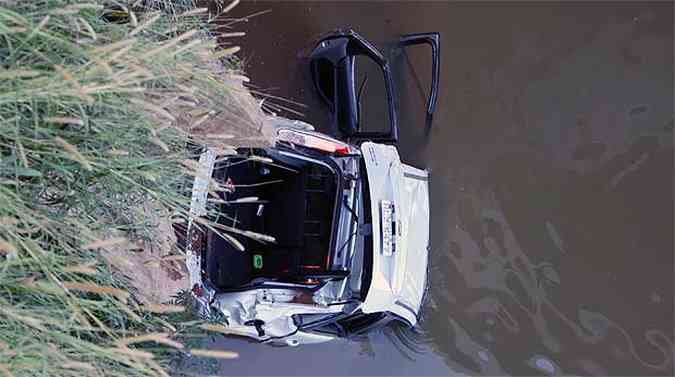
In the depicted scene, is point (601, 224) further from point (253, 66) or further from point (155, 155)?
point (155, 155)

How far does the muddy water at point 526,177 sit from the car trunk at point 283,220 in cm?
83

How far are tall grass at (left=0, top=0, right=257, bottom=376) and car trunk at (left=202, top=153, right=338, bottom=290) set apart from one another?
4.87 feet

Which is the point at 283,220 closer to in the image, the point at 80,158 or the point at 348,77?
the point at 348,77

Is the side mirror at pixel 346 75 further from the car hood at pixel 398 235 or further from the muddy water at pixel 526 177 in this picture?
the car hood at pixel 398 235

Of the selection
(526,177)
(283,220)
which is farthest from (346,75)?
(526,177)

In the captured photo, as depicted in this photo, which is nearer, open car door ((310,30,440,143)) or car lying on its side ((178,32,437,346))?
car lying on its side ((178,32,437,346))

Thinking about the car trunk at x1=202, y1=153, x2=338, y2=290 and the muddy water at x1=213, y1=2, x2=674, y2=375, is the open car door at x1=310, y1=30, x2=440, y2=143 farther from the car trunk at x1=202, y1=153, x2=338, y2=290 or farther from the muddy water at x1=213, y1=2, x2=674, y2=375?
the car trunk at x1=202, y1=153, x2=338, y2=290

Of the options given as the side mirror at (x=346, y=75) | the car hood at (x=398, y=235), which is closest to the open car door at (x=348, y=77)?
the side mirror at (x=346, y=75)

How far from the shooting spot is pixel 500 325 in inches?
162

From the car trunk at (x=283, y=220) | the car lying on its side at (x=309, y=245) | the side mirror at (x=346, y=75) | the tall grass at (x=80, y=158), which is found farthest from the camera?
the side mirror at (x=346, y=75)

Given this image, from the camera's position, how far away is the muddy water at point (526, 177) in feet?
12.7

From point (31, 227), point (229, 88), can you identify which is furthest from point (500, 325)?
point (31, 227)

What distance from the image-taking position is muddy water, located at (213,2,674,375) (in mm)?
3873

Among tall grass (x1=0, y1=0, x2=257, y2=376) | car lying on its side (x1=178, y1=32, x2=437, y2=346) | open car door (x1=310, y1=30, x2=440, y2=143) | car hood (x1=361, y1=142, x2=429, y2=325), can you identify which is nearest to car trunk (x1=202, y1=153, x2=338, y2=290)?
car lying on its side (x1=178, y1=32, x2=437, y2=346)
